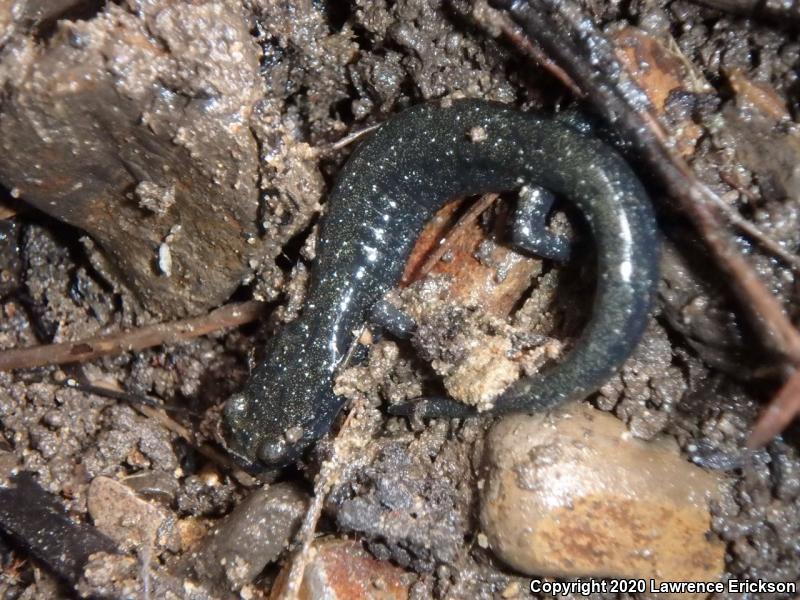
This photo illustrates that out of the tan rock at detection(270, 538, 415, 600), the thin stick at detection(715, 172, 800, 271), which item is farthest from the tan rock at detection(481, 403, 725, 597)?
the thin stick at detection(715, 172, 800, 271)

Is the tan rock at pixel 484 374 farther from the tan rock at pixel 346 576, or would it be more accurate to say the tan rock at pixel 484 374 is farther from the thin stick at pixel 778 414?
the thin stick at pixel 778 414

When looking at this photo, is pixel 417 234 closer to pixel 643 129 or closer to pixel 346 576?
pixel 643 129

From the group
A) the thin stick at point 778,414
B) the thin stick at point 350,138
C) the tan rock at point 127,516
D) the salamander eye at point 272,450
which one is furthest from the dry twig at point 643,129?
the tan rock at point 127,516

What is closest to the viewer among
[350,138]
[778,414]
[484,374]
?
[778,414]

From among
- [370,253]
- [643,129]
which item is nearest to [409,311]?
[370,253]

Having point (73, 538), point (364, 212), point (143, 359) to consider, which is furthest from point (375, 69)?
point (73, 538)
